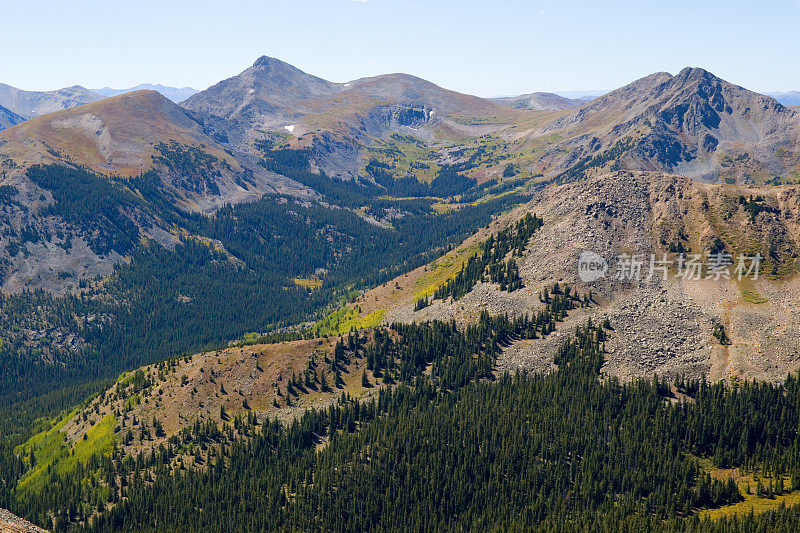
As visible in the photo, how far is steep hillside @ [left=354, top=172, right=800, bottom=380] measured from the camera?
15012cm

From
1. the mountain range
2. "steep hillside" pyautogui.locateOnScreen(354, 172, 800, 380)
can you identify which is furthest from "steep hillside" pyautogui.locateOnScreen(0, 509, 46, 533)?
"steep hillside" pyautogui.locateOnScreen(354, 172, 800, 380)

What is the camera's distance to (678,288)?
170m

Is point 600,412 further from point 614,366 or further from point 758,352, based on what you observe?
point 758,352

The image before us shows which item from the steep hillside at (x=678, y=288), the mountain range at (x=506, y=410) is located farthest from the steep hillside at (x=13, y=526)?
the steep hillside at (x=678, y=288)

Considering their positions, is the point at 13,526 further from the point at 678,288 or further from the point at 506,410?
the point at 678,288

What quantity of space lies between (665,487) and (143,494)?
10883cm

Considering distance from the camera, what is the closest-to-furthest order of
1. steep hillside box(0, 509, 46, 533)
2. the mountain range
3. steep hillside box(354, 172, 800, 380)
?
steep hillside box(0, 509, 46, 533) → the mountain range → steep hillside box(354, 172, 800, 380)

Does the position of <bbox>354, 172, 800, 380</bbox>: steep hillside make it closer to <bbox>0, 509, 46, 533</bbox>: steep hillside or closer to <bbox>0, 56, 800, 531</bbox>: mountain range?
<bbox>0, 56, 800, 531</bbox>: mountain range

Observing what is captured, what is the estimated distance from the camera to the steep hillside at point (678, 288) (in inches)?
5910

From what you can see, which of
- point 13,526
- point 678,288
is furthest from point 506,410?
point 13,526

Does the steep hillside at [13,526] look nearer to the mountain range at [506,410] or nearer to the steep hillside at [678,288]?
the mountain range at [506,410]

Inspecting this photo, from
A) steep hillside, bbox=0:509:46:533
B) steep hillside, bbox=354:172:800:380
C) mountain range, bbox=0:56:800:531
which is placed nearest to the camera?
steep hillside, bbox=0:509:46:533

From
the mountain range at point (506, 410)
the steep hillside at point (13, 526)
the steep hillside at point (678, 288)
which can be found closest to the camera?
the steep hillside at point (13, 526)

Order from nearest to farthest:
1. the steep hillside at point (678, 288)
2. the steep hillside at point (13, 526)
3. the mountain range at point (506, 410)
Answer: the steep hillside at point (13, 526) < the mountain range at point (506, 410) < the steep hillside at point (678, 288)
